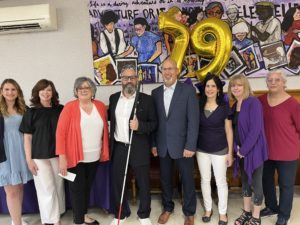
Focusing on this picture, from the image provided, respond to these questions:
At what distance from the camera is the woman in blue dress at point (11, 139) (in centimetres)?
227

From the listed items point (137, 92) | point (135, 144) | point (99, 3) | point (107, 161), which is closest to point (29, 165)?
point (107, 161)

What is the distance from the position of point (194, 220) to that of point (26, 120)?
1.73 metres

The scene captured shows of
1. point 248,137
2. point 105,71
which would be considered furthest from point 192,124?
point 105,71

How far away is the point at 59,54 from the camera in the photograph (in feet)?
11.1

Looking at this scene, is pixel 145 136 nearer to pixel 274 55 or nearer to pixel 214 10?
pixel 214 10

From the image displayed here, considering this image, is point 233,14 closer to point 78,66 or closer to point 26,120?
point 78,66

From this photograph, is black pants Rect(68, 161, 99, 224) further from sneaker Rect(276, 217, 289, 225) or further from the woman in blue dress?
sneaker Rect(276, 217, 289, 225)

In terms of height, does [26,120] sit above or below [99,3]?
below

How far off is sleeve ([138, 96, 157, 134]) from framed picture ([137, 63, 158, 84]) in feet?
3.22

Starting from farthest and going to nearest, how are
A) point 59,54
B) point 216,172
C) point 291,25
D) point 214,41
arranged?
point 59,54, point 291,25, point 214,41, point 216,172

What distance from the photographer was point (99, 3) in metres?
3.23

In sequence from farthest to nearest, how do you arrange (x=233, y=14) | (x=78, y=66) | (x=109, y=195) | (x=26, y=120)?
1. (x=78, y=66)
2. (x=233, y=14)
3. (x=109, y=195)
4. (x=26, y=120)

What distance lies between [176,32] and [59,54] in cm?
143

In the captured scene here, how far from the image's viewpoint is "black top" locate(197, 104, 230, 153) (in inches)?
92.2
